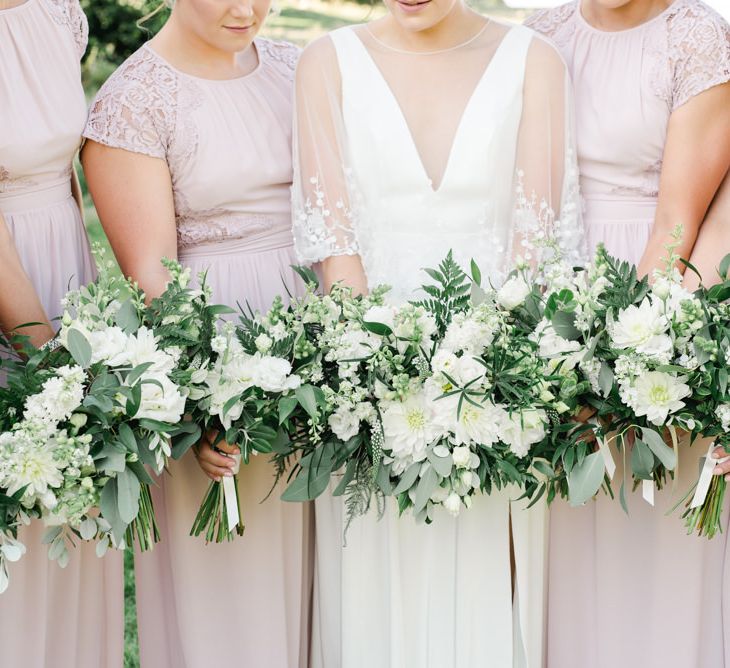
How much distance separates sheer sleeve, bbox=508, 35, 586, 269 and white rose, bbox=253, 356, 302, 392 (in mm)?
848

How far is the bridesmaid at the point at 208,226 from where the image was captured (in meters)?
3.09

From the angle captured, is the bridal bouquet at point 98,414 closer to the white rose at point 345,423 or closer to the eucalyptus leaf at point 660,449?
the white rose at point 345,423

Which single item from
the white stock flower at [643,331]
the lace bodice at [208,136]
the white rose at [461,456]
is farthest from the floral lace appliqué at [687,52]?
the white rose at [461,456]

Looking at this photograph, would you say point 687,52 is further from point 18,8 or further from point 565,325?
point 18,8

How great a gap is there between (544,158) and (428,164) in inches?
13.3

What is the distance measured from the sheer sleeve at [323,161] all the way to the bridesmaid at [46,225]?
2.19 ft

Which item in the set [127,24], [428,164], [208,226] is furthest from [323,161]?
[127,24]

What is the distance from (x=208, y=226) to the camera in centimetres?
326

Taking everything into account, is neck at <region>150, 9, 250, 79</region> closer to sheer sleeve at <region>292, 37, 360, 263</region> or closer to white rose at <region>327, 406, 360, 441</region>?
sheer sleeve at <region>292, 37, 360, 263</region>

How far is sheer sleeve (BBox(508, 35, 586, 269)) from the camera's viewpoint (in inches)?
121

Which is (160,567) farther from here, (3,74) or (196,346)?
(3,74)

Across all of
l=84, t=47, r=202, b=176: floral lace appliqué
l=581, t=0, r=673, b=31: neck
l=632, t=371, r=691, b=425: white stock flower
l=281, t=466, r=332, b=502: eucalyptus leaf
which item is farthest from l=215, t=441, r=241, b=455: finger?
l=581, t=0, r=673, b=31: neck

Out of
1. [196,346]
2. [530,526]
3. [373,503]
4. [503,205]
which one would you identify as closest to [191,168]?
[196,346]

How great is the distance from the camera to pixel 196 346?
265 centimetres
